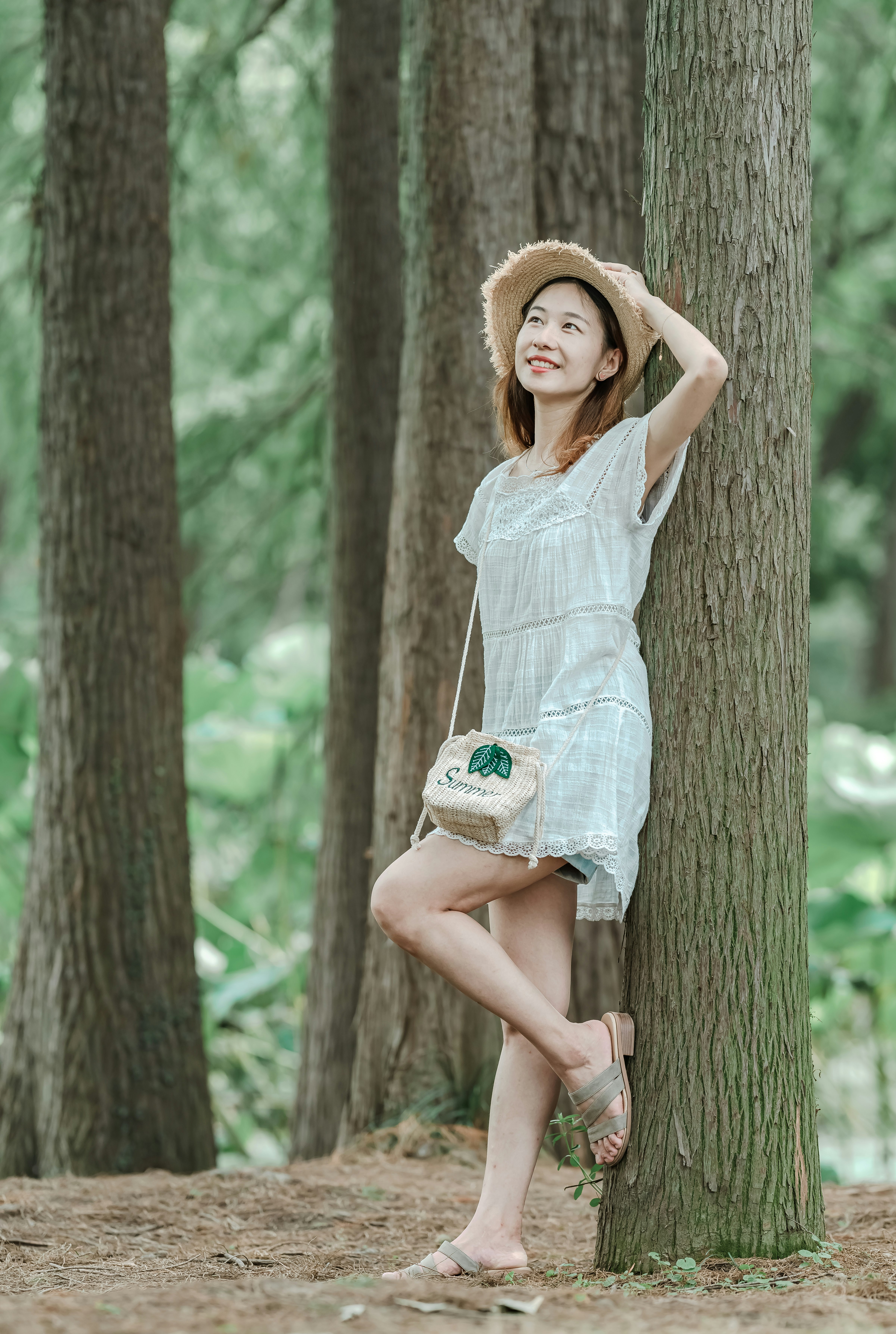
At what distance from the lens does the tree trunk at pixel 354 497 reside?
19.9 ft

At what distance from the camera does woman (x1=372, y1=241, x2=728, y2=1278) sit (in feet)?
8.89

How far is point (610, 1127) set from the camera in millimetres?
2758

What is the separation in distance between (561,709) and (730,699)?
0.35m

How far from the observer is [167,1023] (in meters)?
5.13

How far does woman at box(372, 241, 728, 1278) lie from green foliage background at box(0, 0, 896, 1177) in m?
3.49

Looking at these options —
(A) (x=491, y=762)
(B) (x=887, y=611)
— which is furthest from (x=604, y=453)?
(B) (x=887, y=611)

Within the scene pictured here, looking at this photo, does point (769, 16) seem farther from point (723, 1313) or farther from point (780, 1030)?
point (723, 1313)

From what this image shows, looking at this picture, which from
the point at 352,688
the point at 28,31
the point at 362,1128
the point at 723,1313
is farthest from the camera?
the point at 28,31

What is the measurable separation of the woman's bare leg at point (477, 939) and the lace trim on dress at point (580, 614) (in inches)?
19.1

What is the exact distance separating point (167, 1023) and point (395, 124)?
420cm

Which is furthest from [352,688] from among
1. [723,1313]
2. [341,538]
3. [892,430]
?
[892,430]

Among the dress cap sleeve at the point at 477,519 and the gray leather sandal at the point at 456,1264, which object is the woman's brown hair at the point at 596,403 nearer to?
the dress cap sleeve at the point at 477,519

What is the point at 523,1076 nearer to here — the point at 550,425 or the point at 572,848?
the point at 572,848

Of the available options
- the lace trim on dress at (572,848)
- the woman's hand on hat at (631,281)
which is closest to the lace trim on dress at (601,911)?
the lace trim on dress at (572,848)
